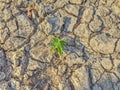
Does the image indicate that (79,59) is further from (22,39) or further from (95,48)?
(22,39)

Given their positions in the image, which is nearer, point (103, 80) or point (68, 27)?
point (103, 80)

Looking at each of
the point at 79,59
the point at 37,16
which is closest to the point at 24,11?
the point at 37,16

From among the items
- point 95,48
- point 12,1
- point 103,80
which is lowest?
point 103,80

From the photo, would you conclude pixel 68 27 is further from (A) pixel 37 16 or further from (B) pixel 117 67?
(B) pixel 117 67

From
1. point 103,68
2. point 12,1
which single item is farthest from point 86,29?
point 12,1

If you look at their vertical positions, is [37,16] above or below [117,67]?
above

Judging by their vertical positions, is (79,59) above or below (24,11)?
below
